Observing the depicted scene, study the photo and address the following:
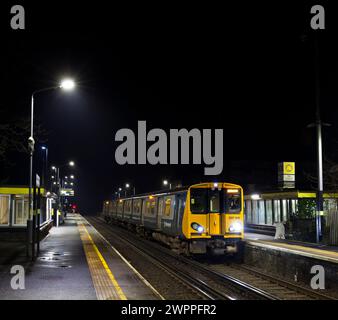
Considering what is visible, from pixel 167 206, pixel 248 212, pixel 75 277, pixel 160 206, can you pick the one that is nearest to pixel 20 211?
pixel 160 206

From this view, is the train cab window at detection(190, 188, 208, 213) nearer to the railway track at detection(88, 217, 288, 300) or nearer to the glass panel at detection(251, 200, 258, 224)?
the railway track at detection(88, 217, 288, 300)

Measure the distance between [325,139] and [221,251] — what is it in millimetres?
19666

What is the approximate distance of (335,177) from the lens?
22.7 metres

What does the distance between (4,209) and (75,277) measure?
516 inches

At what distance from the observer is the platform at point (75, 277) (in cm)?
1050

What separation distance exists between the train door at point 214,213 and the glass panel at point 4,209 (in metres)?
11.9

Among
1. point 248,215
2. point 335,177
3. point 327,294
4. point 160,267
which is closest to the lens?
point 327,294

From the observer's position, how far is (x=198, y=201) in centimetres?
1762

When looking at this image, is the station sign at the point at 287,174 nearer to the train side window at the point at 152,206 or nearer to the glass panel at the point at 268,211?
the glass panel at the point at 268,211

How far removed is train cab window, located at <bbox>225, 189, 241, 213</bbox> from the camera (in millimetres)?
17773

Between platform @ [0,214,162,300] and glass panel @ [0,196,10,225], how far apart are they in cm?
450

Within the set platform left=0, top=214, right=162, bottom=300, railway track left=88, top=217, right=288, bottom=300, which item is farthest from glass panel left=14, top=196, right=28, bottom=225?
railway track left=88, top=217, right=288, bottom=300
